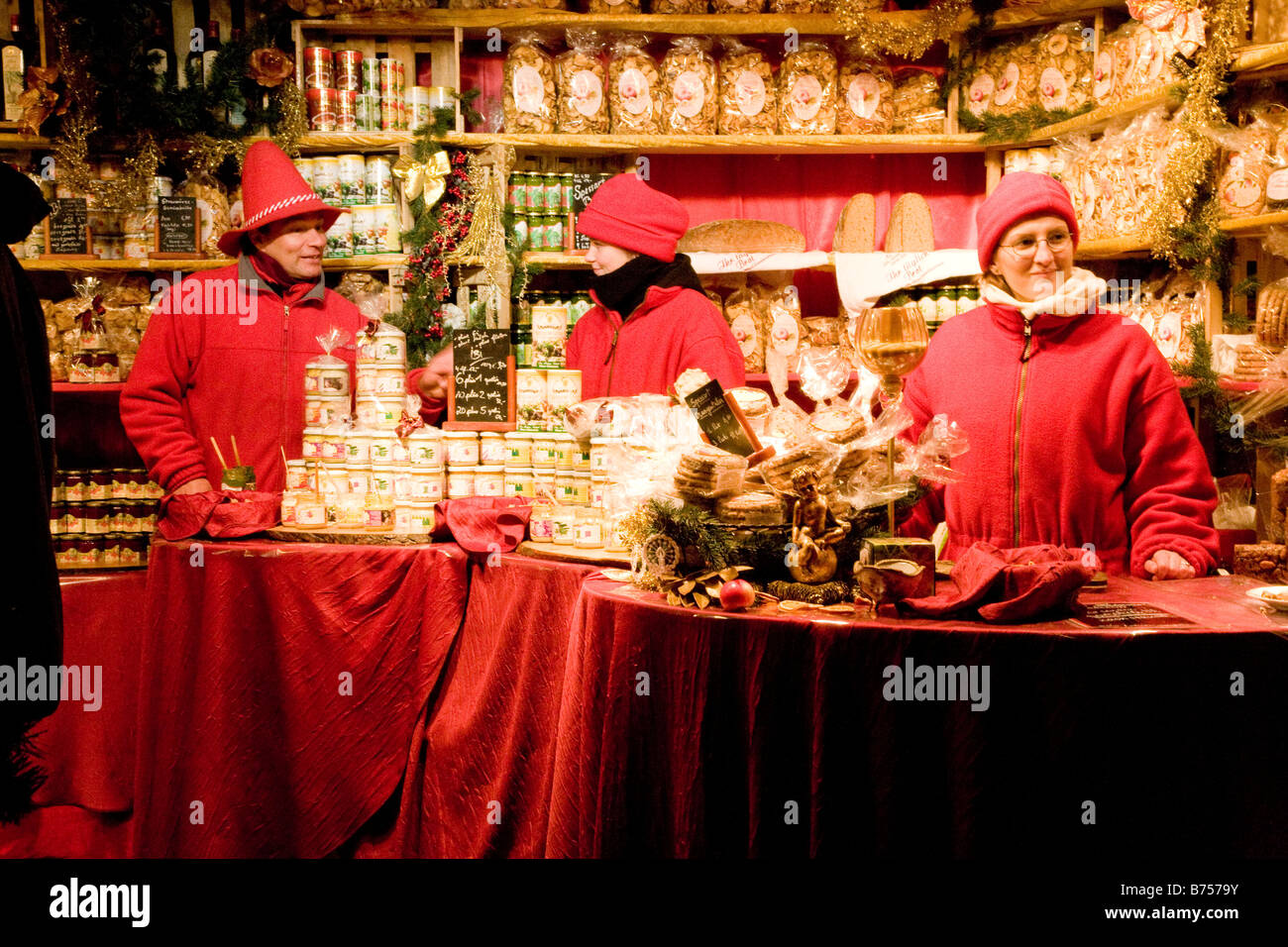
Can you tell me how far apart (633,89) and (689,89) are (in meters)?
0.23

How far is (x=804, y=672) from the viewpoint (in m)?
1.80

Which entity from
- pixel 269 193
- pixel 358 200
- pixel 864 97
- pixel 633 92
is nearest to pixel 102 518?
pixel 269 193

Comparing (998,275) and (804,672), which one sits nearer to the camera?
(804,672)

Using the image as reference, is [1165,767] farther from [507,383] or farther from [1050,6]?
[1050,6]

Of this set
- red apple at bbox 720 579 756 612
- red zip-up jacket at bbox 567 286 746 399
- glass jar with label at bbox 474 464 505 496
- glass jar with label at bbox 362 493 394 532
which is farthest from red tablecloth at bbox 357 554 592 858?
red zip-up jacket at bbox 567 286 746 399

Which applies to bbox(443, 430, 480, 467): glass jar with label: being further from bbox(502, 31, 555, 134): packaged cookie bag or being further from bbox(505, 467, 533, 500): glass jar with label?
bbox(502, 31, 555, 134): packaged cookie bag

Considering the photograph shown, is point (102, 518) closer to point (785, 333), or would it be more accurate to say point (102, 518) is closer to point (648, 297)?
point (648, 297)

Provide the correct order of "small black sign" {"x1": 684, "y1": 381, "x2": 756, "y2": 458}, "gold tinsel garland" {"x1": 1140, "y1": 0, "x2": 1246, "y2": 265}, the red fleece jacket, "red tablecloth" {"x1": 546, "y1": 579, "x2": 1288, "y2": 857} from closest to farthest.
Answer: "red tablecloth" {"x1": 546, "y1": 579, "x2": 1288, "y2": 857}
"small black sign" {"x1": 684, "y1": 381, "x2": 756, "y2": 458}
the red fleece jacket
"gold tinsel garland" {"x1": 1140, "y1": 0, "x2": 1246, "y2": 265}

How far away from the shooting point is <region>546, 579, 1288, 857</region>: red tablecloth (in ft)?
5.56

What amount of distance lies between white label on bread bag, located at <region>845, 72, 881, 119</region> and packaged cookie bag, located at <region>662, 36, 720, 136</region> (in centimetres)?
59

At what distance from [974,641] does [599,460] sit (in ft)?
3.55

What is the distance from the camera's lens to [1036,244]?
264 cm
